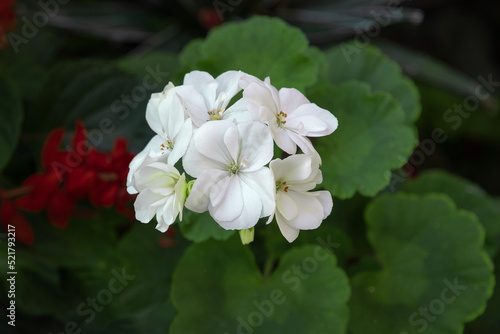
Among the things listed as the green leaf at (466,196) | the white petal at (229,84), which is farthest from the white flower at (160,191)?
the green leaf at (466,196)

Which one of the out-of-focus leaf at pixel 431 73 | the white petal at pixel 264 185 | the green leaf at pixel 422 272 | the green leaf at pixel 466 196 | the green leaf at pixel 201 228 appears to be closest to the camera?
the white petal at pixel 264 185

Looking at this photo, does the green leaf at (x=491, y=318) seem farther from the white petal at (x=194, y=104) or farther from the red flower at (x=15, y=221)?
the red flower at (x=15, y=221)

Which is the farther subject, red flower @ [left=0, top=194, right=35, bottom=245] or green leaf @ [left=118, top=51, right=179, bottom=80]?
green leaf @ [left=118, top=51, right=179, bottom=80]

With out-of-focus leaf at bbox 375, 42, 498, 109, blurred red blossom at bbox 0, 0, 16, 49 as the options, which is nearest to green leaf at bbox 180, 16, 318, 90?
blurred red blossom at bbox 0, 0, 16, 49

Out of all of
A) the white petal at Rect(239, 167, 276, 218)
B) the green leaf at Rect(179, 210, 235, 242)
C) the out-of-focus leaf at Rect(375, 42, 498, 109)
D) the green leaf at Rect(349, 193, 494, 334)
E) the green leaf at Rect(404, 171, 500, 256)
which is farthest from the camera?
the out-of-focus leaf at Rect(375, 42, 498, 109)

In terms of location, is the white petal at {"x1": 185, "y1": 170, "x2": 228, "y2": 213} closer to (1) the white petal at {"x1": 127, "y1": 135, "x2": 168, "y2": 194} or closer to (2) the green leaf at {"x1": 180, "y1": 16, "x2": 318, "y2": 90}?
(1) the white petal at {"x1": 127, "y1": 135, "x2": 168, "y2": 194}
